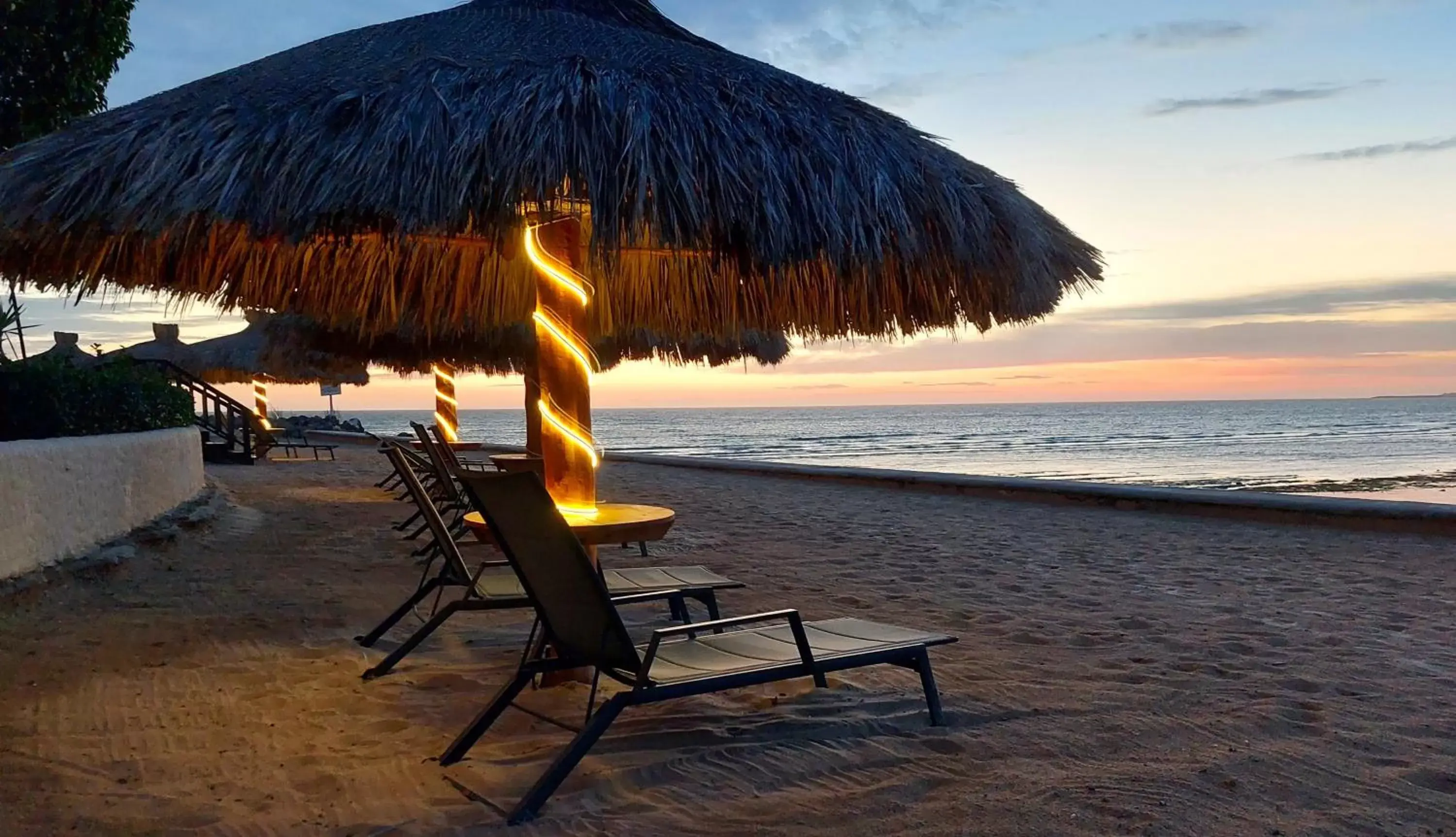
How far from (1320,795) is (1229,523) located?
5.87 m

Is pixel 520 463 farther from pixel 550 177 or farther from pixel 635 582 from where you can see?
pixel 550 177

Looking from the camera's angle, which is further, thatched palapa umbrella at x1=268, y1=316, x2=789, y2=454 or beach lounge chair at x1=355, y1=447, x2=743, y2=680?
thatched palapa umbrella at x1=268, y1=316, x2=789, y2=454

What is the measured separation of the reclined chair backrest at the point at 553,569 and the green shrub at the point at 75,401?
4.87m

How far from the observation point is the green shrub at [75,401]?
603cm

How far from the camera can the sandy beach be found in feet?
7.57

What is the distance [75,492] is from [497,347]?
14.2 feet

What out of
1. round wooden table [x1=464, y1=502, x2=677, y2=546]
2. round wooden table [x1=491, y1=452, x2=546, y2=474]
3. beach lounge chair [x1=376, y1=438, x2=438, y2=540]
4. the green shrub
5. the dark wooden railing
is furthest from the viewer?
the dark wooden railing

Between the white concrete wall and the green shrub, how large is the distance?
248mm

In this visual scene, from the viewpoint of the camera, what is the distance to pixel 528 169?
2.95m

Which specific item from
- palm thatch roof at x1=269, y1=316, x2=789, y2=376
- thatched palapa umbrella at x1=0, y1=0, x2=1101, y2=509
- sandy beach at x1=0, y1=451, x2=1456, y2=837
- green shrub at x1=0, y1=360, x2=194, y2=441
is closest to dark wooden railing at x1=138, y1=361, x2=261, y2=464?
palm thatch roof at x1=269, y1=316, x2=789, y2=376

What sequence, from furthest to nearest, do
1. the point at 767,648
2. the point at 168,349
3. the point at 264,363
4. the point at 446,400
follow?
the point at 168,349 → the point at 264,363 → the point at 446,400 → the point at 767,648

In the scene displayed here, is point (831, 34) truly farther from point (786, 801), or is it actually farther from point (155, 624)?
point (786, 801)

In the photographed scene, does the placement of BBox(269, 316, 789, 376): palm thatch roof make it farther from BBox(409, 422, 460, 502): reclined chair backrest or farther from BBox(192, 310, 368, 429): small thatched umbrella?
BBox(409, 422, 460, 502): reclined chair backrest

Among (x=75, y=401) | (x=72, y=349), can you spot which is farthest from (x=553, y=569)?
(x=72, y=349)
